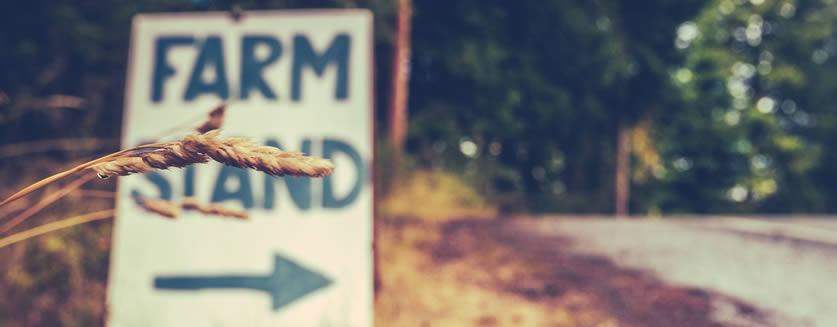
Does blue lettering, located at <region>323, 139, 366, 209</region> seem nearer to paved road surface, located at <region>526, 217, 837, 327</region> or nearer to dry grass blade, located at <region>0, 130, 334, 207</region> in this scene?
dry grass blade, located at <region>0, 130, 334, 207</region>

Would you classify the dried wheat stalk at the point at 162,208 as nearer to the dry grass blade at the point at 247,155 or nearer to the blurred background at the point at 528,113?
the dry grass blade at the point at 247,155

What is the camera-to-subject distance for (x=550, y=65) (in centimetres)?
1348

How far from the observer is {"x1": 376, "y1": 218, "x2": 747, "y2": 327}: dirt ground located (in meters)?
2.10

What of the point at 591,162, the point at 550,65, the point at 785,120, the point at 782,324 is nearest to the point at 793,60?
the point at 785,120

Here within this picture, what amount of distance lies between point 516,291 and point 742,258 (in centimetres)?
232

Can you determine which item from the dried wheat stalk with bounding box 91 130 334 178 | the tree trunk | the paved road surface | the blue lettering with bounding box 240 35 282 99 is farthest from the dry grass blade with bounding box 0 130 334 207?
the tree trunk

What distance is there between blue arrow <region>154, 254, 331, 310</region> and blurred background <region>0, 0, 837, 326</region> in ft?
2.19

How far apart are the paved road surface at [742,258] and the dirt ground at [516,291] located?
0.78 ft

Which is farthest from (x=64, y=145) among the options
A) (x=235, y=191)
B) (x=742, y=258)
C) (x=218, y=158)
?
(x=742, y=258)

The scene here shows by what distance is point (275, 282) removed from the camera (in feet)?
5.22

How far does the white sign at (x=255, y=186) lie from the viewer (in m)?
1.58

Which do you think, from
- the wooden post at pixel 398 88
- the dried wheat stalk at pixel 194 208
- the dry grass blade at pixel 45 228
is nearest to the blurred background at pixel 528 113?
the wooden post at pixel 398 88

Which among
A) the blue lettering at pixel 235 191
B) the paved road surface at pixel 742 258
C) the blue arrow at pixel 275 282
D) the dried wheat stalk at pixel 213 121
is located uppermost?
the dried wheat stalk at pixel 213 121

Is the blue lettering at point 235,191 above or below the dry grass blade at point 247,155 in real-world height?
below
